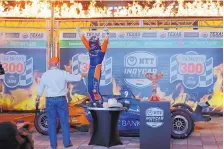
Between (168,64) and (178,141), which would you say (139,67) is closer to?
(168,64)

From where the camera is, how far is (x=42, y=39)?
1510 cm

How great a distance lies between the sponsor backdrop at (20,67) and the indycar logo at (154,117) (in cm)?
746

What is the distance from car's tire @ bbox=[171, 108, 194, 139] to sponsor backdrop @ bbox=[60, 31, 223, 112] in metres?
4.41

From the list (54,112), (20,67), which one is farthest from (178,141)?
(20,67)

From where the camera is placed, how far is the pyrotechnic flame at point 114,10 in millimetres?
14453

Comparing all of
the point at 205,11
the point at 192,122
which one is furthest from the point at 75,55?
the point at 192,122

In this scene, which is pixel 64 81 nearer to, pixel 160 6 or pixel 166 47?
pixel 166 47

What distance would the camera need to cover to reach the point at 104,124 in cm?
872

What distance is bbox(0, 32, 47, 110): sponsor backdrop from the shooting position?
15008mm

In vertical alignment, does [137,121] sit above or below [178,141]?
above

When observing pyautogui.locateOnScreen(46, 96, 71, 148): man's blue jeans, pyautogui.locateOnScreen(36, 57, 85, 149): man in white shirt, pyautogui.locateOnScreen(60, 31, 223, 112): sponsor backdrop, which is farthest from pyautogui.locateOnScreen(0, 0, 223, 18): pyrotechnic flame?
pyautogui.locateOnScreen(46, 96, 71, 148): man's blue jeans

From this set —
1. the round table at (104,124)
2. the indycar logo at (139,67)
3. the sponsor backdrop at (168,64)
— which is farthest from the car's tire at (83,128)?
the indycar logo at (139,67)

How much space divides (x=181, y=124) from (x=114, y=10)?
6.27 meters

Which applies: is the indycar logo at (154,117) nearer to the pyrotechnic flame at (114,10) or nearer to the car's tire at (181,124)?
the car's tire at (181,124)
